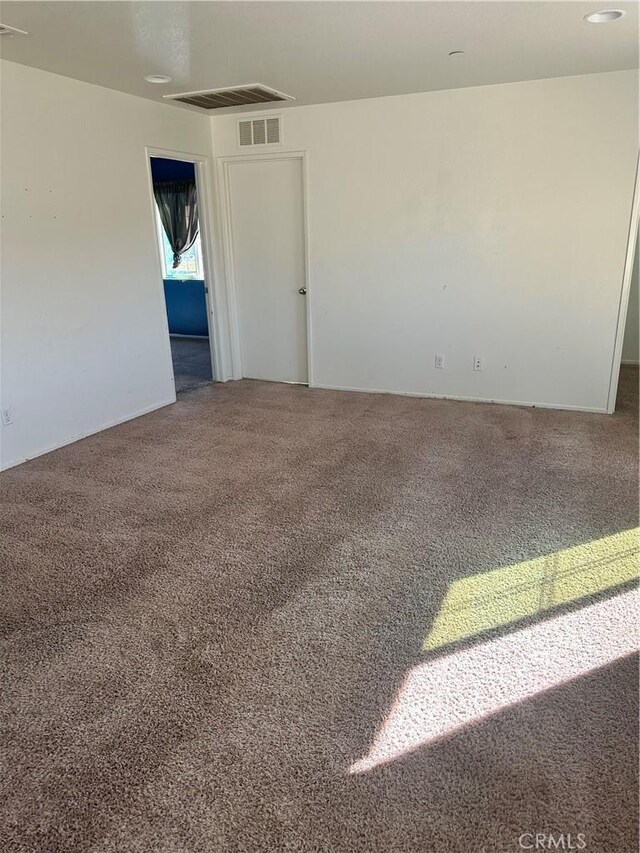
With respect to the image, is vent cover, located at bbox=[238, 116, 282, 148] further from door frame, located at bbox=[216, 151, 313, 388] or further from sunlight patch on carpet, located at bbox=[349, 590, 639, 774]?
sunlight patch on carpet, located at bbox=[349, 590, 639, 774]

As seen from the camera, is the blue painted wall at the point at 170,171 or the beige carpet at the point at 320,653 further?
the blue painted wall at the point at 170,171

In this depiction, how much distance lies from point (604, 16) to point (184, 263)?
651 cm

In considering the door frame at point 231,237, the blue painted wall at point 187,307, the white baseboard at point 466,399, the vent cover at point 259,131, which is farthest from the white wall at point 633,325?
the blue painted wall at point 187,307

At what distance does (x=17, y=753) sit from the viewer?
1.75 metres

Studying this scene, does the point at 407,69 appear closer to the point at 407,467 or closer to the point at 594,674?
the point at 407,467

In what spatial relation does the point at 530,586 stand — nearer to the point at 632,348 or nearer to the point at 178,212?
the point at 632,348

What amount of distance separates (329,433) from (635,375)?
3.42 m

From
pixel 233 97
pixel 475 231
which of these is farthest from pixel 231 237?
pixel 475 231

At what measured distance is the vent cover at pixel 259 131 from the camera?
5016mm

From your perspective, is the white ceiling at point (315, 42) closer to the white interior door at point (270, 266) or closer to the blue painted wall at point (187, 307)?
the white interior door at point (270, 266)

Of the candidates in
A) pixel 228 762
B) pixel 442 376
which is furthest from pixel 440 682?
pixel 442 376

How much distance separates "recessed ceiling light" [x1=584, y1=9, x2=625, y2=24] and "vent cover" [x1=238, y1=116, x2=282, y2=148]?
274 cm
